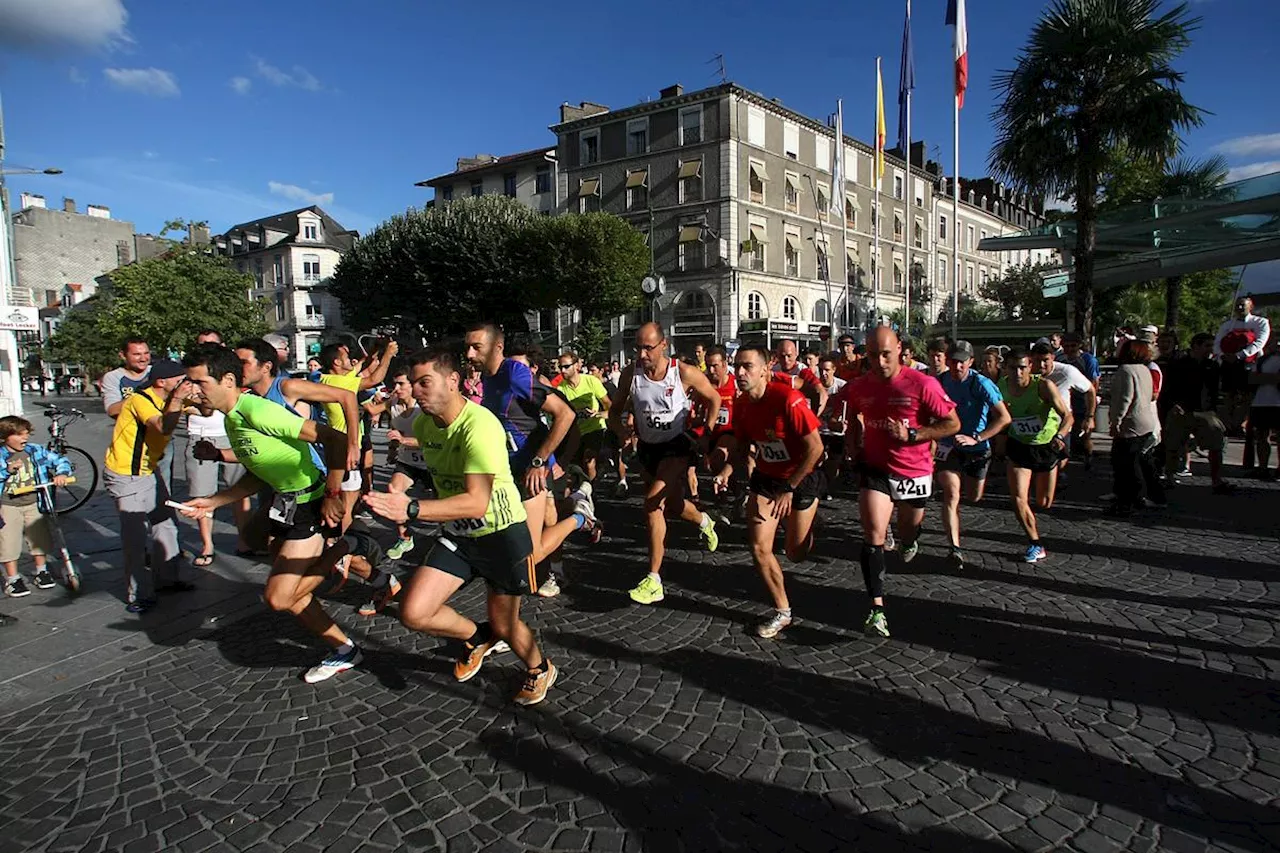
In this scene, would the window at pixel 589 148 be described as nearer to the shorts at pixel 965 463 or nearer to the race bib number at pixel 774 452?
the shorts at pixel 965 463

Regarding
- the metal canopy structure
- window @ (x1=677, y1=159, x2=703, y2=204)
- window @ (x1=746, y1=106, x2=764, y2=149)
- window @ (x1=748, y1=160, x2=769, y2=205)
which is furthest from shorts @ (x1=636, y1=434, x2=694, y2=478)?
window @ (x1=746, y1=106, x2=764, y2=149)

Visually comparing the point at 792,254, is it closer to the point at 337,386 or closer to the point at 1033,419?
the point at 1033,419

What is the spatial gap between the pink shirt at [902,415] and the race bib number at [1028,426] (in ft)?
5.76

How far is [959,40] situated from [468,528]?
2320cm

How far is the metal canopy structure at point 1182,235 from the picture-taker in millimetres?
12992

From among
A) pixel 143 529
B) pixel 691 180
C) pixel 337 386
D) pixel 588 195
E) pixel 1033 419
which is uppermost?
pixel 588 195

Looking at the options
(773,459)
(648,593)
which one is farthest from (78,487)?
(773,459)

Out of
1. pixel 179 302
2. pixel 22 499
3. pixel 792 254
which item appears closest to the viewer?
pixel 22 499

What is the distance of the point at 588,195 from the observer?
42750mm

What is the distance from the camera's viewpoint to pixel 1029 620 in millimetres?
4809

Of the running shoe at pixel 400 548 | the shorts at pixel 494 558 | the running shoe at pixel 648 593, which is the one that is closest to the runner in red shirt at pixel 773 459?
the running shoe at pixel 648 593

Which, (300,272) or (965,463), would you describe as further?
(300,272)

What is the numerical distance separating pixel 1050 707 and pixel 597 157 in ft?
141

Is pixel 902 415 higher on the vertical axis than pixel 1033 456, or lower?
higher
